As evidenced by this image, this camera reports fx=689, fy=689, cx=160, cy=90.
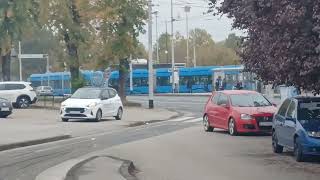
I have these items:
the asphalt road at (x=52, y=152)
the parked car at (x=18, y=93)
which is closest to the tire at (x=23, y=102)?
the parked car at (x=18, y=93)

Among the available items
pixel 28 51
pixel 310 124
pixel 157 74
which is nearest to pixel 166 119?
pixel 310 124

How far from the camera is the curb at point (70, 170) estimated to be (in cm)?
1295

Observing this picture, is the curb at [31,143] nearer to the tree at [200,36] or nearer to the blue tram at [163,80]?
the blue tram at [163,80]

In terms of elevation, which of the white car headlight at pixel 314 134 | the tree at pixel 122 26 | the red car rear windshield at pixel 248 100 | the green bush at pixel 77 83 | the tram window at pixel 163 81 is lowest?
the white car headlight at pixel 314 134

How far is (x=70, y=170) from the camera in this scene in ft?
45.8

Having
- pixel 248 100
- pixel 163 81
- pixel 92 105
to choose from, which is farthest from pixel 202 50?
pixel 248 100

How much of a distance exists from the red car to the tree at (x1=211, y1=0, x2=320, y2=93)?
248 inches

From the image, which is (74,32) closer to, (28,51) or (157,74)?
(157,74)

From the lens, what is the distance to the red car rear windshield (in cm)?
2358

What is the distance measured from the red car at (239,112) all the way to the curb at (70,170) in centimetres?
756

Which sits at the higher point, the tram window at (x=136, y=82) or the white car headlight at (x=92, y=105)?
the tram window at (x=136, y=82)

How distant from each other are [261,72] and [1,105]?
1831 centimetres

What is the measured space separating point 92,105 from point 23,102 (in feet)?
49.6

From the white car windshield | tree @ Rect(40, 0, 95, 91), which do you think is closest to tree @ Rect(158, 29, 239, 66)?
tree @ Rect(40, 0, 95, 91)
